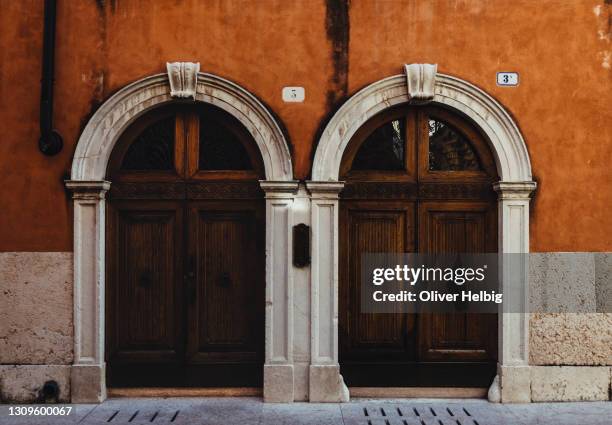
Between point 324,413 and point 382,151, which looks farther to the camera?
point 382,151

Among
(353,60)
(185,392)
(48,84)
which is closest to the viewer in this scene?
(48,84)

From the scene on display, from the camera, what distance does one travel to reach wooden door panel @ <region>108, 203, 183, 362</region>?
7055 millimetres

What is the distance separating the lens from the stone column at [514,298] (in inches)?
268

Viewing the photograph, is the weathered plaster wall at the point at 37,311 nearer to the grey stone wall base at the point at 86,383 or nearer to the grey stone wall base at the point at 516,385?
the grey stone wall base at the point at 86,383

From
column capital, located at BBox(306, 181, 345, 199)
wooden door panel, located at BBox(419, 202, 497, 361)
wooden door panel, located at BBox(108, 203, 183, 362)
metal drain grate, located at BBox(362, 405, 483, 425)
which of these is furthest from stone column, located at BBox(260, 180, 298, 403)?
wooden door panel, located at BBox(419, 202, 497, 361)

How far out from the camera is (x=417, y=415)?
6.46 metres

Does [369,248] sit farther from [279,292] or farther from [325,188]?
[279,292]

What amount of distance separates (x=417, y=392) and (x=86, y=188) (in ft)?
13.4

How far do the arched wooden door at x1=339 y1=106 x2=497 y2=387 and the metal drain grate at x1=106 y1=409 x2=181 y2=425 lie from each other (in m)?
1.84

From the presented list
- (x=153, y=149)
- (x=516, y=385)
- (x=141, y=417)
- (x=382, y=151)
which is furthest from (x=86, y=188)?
(x=516, y=385)

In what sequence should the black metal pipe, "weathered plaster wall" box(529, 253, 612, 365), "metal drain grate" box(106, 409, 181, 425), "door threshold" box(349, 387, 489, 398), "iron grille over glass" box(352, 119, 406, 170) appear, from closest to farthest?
"metal drain grate" box(106, 409, 181, 425), the black metal pipe, "weathered plaster wall" box(529, 253, 612, 365), "door threshold" box(349, 387, 489, 398), "iron grille over glass" box(352, 119, 406, 170)

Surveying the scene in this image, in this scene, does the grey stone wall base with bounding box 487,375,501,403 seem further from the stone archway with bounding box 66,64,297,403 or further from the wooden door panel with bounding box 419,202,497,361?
the stone archway with bounding box 66,64,297,403

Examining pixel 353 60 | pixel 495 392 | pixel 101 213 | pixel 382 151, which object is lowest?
pixel 495 392

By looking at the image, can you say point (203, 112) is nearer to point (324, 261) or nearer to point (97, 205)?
point (97, 205)
